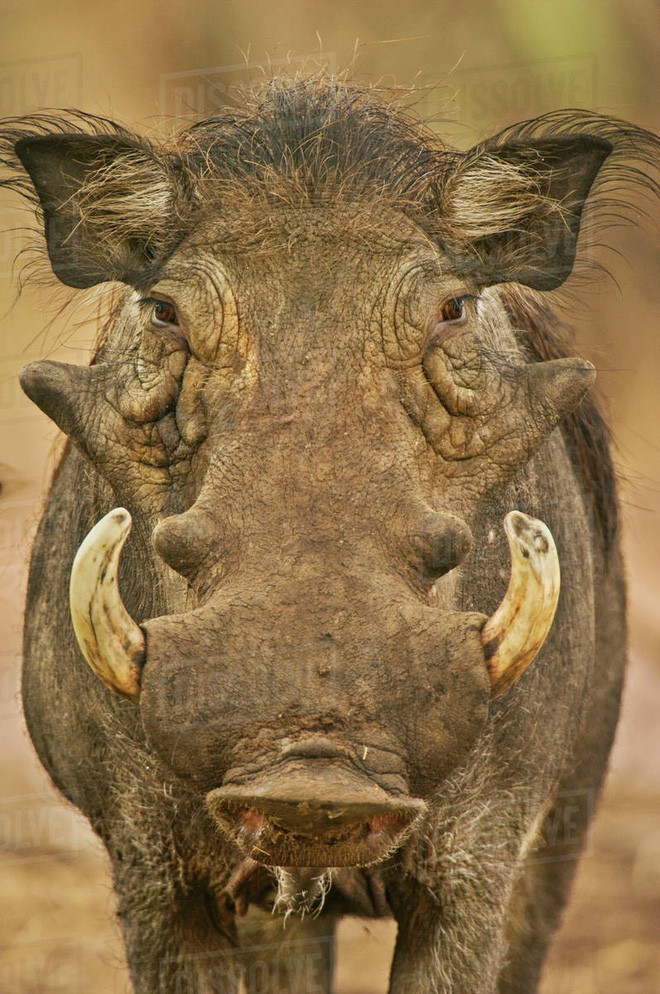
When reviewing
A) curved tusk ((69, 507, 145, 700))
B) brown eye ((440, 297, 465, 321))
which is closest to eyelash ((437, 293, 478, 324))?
brown eye ((440, 297, 465, 321))

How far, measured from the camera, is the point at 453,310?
3.73m

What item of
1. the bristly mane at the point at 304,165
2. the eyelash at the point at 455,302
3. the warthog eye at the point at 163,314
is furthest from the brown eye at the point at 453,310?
the warthog eye at the point at 163,314

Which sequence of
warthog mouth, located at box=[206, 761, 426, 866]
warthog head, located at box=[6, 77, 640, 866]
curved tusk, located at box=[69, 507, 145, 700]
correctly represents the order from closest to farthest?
warthog mouth, located at box=[206, 761, 426, 866] < warthog head, located at box=[6, 77, 640, 866] < curved tusk, located at box=[69, 507, 145, 700]

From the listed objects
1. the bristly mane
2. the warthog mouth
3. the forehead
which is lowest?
the warthog mouth

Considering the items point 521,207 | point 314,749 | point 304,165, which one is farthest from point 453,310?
point 314,749

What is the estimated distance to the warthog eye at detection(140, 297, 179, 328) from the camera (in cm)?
372

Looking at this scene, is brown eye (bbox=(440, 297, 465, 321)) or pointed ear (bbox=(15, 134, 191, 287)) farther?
pointed ear (bbox=(15, 134, 191, 287))

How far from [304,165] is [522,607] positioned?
1.22 meters

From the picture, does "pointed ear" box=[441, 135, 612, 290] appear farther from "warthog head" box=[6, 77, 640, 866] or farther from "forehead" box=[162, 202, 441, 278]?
"forehead" box=[162, 202, 441, 278]

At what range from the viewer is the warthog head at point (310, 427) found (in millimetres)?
2973

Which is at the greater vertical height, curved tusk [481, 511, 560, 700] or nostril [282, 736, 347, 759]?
curved tusk [481, 511, 560, 700]

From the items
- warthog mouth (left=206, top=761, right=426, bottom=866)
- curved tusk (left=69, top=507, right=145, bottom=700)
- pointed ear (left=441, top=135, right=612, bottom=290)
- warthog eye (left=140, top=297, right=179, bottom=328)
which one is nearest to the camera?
warthog mouth (left=206, top=761, right=426, bottom=866)

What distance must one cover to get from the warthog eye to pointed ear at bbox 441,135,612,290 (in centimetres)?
64

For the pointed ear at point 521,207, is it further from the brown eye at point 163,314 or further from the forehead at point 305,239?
the brown eye at point 163,314
